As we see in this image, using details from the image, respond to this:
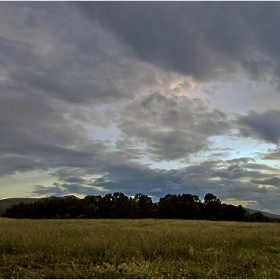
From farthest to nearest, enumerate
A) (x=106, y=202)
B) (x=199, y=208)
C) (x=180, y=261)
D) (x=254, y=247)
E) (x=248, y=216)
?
(x=106, y=202) < (x=199, y=208) < (x=248, y=216) < (x=254, y=247) < (x=180, y=261)

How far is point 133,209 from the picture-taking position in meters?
69.1

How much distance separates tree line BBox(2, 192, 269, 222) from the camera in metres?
60.4

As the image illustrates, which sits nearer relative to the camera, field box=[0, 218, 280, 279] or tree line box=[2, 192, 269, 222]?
field box=[0, 218, 280, 279]

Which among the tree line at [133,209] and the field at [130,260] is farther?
the tree line at [133,209]

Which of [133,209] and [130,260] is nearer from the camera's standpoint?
[130,260]

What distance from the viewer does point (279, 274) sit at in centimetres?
668

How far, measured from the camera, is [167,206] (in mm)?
67688

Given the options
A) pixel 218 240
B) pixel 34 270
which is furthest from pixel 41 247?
pixel 218 240

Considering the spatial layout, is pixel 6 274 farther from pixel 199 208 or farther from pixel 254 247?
pixel 199 208

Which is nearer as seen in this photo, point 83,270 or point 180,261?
point 83,270

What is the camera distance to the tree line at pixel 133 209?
60.4 metres

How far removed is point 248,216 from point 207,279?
5824 centimetres

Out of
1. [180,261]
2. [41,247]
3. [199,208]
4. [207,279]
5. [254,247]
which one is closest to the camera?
[207,279]

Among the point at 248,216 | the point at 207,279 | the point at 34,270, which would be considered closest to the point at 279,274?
the point at 207,279
